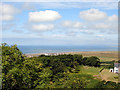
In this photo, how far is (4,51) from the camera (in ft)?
10.2

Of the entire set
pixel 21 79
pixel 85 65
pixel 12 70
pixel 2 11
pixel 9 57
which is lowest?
pixel 85 65

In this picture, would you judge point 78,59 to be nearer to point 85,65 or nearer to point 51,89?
point 85,65

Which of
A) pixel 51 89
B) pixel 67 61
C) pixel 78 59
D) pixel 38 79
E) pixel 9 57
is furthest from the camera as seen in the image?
pixel 78 59

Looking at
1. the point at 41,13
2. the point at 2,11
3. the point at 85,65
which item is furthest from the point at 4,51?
the point at 85,65

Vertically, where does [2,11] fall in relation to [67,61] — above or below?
above

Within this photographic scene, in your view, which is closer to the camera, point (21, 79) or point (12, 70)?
point (12, 70)

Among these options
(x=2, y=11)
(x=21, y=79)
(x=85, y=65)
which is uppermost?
(x=2, y=11)

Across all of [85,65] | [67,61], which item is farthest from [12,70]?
[85,65]

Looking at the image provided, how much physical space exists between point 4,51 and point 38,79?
3.65 ft

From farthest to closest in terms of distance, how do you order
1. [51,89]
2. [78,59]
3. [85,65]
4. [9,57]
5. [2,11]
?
1. [85,65]
2. [78,59]
3. [9,57]
4. [51,89]
5. [2,11]

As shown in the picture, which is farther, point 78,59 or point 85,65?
point 85,65

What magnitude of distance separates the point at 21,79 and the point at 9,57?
614mm

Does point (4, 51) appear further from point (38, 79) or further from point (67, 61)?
point (67, 61)

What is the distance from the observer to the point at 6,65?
2.83 m
